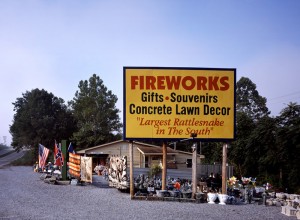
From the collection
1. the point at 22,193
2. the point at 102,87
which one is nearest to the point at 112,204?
the point at 22,193

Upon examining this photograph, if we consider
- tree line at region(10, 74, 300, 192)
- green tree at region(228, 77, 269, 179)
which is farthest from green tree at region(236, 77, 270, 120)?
green tree at region(228, 77, 269, 179)

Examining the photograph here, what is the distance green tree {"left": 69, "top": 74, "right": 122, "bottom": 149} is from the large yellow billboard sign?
47.8 meters

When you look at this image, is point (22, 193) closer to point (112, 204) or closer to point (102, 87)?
point (112, 204)

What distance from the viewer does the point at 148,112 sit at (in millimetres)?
21062

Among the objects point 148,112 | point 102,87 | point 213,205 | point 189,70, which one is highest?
point 102,87

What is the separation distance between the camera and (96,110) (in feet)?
228

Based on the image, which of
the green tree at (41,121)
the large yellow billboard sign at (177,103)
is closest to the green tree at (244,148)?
the large yellow billboard sign at (177,103)

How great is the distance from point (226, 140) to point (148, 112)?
419 centimetres

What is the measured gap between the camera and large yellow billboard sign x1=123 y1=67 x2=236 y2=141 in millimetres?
21047

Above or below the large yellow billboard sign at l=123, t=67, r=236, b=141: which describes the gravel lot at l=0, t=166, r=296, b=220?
below

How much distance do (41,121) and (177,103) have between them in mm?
55914

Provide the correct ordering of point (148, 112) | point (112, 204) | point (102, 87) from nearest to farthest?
point (112, 204)
point (148, 112)
point (102, 87)

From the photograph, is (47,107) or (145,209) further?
(47,107)

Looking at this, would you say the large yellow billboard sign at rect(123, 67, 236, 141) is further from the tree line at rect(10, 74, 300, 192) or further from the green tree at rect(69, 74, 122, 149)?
the green tree at rect(69, 74, 122, 149)
